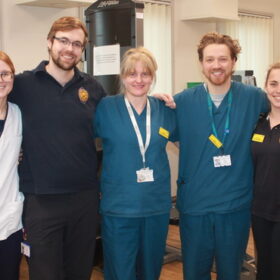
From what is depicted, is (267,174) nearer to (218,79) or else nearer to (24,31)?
(218,79)

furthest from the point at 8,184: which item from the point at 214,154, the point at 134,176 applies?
the point at 214,154

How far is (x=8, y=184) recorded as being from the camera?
198cm

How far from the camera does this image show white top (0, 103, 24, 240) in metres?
1.95

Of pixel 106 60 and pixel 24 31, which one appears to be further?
pixel 24 31

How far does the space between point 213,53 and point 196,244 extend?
3.15ft

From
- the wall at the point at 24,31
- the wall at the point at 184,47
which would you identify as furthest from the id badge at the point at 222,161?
the wall at the point at 184,47

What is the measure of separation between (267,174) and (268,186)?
57mm

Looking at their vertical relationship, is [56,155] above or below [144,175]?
above

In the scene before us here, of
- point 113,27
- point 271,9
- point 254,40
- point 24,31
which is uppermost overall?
point 271,9

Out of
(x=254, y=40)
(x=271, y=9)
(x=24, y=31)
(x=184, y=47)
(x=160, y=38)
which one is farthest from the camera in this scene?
(x=271, y=9)

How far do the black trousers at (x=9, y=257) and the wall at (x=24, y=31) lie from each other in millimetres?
2085

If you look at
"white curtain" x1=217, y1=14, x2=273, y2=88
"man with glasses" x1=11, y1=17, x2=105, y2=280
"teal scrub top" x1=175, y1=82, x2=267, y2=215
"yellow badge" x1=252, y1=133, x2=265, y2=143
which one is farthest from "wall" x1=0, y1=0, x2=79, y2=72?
"white curtain" x1=217, y1=14, x2=273, y2=88

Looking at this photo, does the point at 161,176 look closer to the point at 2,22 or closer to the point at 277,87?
the point at 277,87

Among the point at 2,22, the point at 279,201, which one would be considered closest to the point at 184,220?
the point at 279,201
